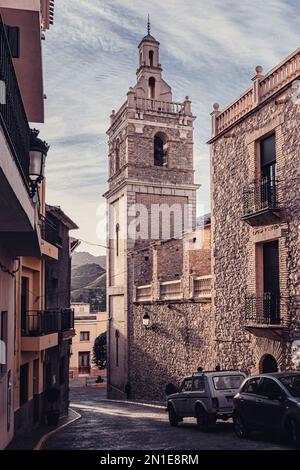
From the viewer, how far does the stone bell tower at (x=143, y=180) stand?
38.1 metres

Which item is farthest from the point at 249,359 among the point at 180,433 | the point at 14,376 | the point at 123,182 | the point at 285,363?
the point at 123,182

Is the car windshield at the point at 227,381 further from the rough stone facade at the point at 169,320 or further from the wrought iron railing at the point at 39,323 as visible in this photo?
the rough stone facade at the point at 169,320

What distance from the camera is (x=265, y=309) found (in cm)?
1753

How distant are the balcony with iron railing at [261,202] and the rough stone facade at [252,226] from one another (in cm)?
8

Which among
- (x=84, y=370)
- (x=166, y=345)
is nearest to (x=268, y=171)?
(x=166, y=345)

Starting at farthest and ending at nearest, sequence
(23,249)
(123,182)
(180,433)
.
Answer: (123,182) < (180,433) < (23,249)

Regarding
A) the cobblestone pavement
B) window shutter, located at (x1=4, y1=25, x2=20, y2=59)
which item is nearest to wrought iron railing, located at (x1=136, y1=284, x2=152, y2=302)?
the cobblestone pavement

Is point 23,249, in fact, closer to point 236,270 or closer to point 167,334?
point 236,270

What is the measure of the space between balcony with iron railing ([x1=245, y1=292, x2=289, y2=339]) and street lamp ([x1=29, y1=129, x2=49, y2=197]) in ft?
29.5

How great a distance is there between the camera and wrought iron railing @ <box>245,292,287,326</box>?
16.6 m

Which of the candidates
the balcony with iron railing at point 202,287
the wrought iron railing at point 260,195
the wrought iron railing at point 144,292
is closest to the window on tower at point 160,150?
the wrought iron railing at point 144,292

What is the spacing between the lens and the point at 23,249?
1247cm

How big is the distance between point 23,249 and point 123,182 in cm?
2617
